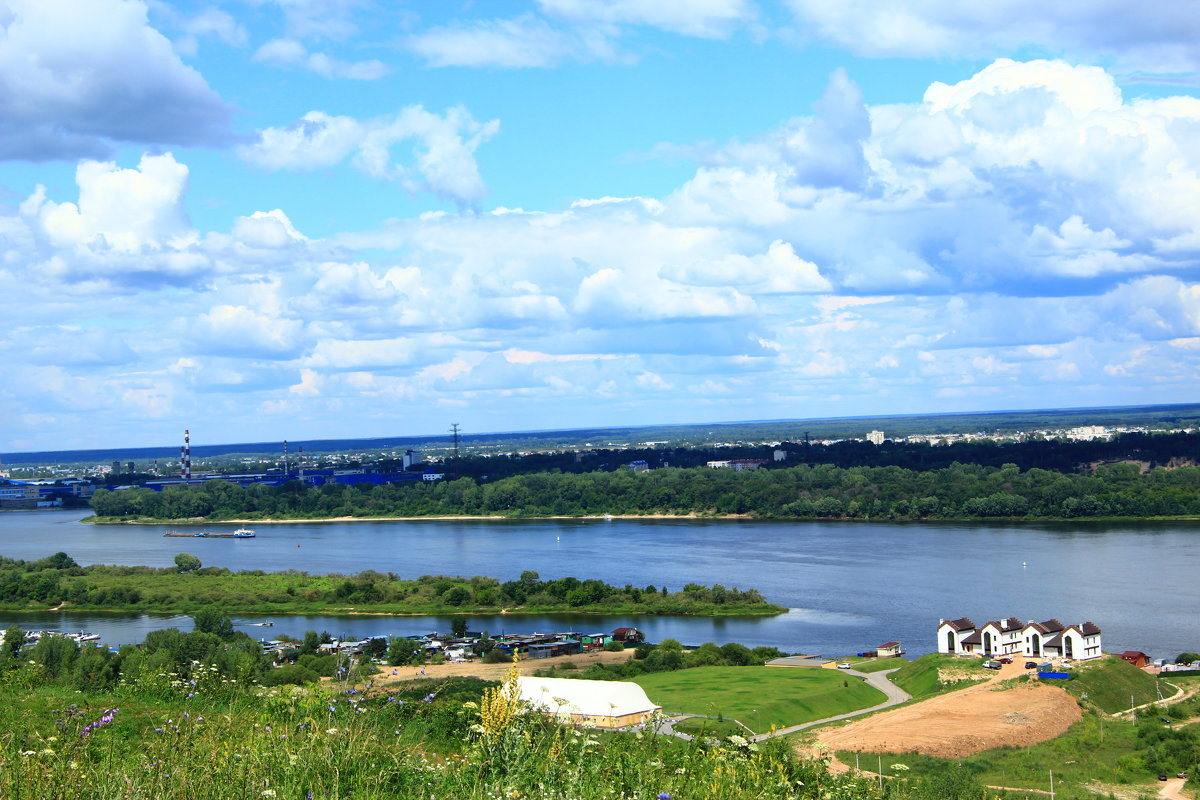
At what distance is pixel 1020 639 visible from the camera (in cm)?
1644

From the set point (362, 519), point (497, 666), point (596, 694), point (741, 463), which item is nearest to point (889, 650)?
point (497, 666)

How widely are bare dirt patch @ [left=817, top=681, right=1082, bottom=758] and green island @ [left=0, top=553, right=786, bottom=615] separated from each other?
883 centimetres

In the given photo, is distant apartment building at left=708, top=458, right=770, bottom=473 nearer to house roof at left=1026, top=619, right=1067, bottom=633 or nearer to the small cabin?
the small cabin

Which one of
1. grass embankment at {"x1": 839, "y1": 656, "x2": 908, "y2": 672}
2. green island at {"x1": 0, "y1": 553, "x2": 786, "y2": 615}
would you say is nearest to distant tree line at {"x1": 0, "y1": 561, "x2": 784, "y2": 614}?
green island at {"x1": 0, "y1": 553, "x2": 786, "y2": 615}

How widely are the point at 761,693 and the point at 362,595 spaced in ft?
42.7

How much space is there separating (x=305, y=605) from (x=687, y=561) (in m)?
9.90

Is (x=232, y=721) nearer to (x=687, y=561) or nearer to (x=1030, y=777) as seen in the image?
→ (x=1030, y=777)

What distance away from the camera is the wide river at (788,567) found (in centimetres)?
1941

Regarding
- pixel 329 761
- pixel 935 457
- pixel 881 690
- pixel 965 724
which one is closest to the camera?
pixel 329 761

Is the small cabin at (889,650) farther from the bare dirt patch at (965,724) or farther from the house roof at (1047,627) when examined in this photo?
the bare dirt patch at (965,724)

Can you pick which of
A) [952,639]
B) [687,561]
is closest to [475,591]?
[687,561]

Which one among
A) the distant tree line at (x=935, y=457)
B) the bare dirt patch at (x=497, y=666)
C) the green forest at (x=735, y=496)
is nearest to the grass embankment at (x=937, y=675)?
the bare dirt patch at (x=497, y=666)

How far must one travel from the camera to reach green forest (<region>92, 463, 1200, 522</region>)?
3778cm

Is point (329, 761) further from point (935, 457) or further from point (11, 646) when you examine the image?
point (935, 457)
